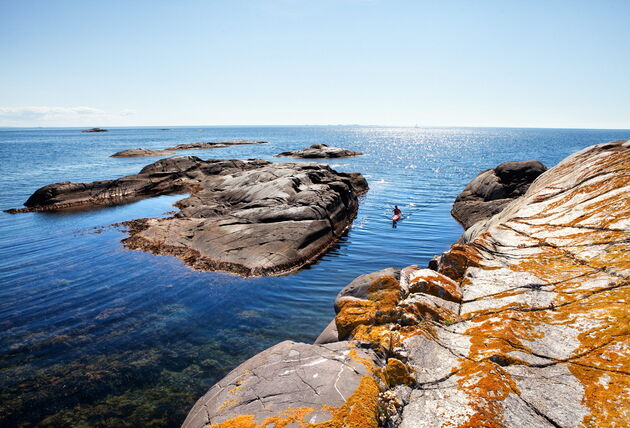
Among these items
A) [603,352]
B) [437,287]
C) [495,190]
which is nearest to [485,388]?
[603,352]

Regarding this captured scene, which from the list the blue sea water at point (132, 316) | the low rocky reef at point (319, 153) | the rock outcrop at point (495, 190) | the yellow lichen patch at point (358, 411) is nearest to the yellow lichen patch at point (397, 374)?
the yellow lichen patch at point (358, 411)

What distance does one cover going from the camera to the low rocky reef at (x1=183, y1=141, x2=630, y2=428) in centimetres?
425

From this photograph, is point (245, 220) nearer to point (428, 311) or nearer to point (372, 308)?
point (372, 308)

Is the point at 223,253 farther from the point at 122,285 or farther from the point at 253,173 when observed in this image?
the point at 253,173

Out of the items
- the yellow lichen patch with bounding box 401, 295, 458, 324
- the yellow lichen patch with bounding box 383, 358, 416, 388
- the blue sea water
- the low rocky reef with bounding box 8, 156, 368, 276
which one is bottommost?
the blue sea water

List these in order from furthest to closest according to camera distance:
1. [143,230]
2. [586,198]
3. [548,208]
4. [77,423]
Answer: [143,230] < [548,208] < [586,198] < [77,423]

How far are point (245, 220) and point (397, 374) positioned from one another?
17.0 metres

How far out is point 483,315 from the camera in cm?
624

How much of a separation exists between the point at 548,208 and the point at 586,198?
1.04 metres

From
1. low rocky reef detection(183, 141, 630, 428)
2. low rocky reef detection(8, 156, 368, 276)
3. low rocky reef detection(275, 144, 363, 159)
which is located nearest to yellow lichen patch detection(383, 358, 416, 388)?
low rocky reef detection(183, 141, 630, 428)

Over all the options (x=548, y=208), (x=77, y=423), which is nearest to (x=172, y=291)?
(x=77, y=423)

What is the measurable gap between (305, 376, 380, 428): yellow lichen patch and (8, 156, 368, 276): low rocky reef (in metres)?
11.8

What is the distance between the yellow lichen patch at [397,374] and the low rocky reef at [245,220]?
38.2 feet

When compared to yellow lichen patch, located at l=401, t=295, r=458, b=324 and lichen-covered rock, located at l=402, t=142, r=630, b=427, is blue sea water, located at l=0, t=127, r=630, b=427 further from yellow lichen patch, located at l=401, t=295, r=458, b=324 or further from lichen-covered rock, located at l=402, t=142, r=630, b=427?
lichen-covered rock, located at l=402, t=142, r=630, b=427
